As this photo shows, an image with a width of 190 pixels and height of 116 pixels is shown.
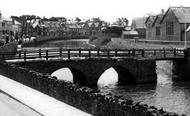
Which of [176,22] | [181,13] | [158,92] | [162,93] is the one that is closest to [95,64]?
[158,92]

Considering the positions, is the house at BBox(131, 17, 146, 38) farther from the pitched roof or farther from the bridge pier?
the bridge pier

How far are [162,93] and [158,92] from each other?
611 mm

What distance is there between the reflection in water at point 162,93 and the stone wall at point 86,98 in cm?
1201

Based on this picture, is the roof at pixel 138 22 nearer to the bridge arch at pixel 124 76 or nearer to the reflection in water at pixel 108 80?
the reflection in water at pixel 108 80

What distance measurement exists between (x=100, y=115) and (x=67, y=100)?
3722mm

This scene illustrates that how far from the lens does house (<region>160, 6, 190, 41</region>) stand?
Result: 88375mm

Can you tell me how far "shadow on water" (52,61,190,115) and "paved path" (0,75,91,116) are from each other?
11459mm

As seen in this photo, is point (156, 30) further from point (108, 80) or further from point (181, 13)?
point (108, 80)

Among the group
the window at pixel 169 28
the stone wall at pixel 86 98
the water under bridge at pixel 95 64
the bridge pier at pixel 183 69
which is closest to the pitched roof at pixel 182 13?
the window at pixel 169 28


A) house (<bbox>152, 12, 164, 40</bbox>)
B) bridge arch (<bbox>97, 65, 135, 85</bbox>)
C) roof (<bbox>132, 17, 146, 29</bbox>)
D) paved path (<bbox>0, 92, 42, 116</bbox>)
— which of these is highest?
roof (<bbox>132, 17, 146, 29</bbox>)

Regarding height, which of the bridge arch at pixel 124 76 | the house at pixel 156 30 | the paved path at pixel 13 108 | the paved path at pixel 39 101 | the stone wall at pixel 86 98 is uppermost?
the house at pixel 156 30

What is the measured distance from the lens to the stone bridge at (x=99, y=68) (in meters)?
40.3

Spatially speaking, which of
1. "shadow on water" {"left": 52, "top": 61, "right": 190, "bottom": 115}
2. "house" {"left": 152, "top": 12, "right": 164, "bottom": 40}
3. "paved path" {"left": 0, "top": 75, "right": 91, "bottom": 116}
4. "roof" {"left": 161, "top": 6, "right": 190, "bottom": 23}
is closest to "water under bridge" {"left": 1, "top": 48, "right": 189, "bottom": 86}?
"shadow on water" {"left": 52, "top": 61, "right": 190, "bottom": 115}

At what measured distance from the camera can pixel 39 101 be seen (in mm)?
20016
